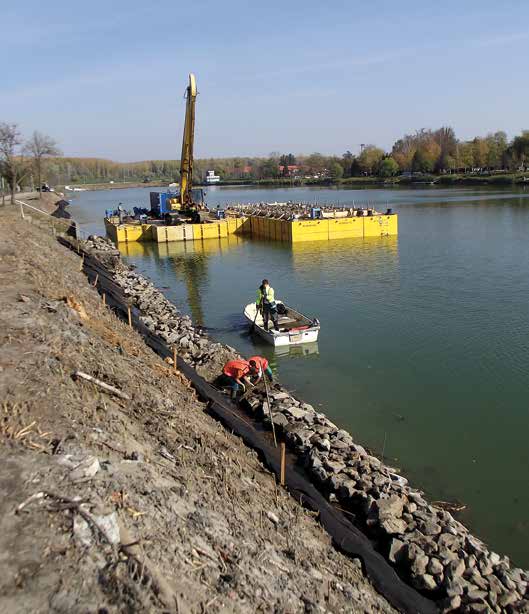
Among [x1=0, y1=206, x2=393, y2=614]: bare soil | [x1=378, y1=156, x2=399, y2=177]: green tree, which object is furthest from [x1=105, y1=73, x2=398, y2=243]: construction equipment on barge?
[x1=378, y1=156, x2=399, y2=177]: green tree

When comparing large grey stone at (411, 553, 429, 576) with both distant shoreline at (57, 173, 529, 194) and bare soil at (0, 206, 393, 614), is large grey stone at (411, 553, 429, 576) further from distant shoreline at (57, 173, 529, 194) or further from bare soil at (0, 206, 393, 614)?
distant shoreline at (57, 173, 529, 194)

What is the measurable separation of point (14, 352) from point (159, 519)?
167 inches

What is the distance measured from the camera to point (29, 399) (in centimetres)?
658

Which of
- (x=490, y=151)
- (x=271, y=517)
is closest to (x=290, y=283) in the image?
(x=271, y=517)

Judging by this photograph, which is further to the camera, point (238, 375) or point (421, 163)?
point (421, 163)

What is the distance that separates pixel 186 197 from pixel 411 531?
4344 cm

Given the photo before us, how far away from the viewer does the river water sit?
10102 mm

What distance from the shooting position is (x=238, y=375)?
12180 millimetres

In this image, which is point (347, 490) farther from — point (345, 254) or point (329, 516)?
point (345, 254)

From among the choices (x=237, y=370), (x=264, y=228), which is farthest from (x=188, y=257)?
(x=237, y=370)

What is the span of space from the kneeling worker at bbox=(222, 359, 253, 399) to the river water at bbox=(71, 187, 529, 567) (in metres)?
1.90

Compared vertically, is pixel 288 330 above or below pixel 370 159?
below

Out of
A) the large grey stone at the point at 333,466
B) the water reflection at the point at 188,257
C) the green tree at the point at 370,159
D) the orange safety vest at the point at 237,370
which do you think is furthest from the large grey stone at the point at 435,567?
the green tree at the point at 370,159

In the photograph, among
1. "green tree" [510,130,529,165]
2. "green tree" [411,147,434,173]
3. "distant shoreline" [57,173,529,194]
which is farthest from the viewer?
"green tree" [411,147,434,173]
